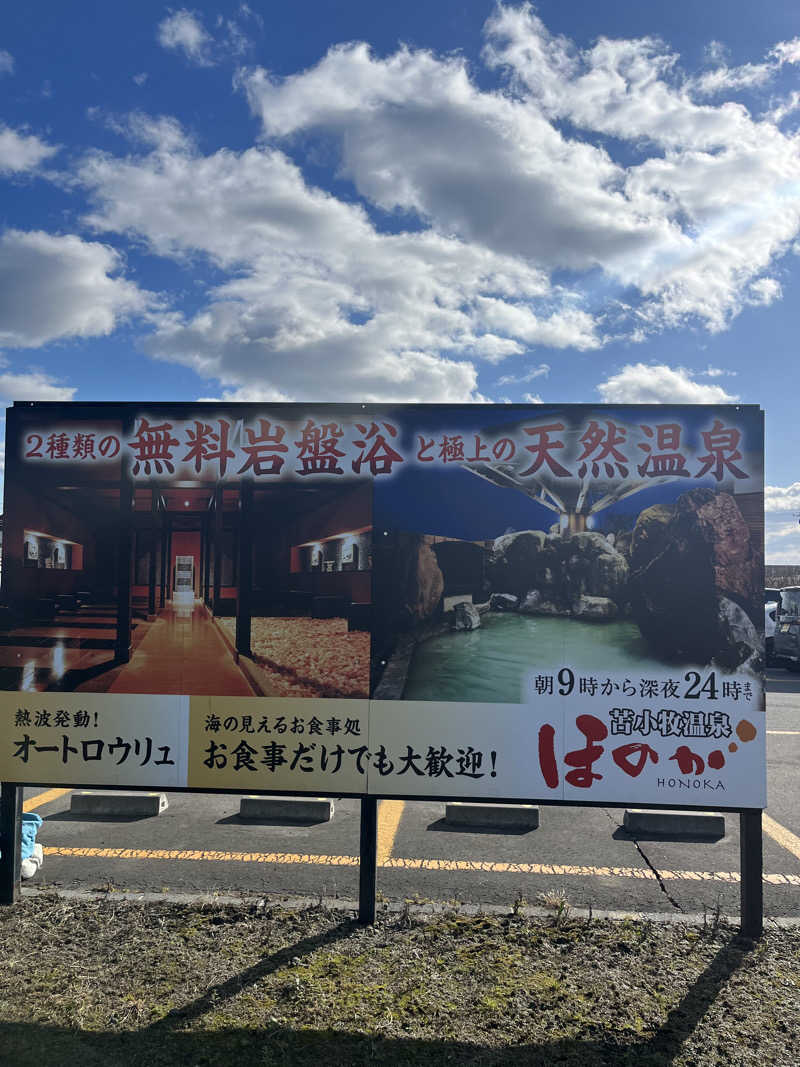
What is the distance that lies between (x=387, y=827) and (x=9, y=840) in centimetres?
320

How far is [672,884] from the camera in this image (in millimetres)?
5688

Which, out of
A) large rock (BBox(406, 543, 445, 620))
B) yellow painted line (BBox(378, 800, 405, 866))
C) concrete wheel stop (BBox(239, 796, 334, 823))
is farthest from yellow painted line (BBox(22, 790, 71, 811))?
large rock (BBox(406, 543, 445, 620))

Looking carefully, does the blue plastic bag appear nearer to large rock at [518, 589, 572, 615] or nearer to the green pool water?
the green pool water

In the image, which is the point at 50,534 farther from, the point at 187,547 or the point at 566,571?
the point at 566,571

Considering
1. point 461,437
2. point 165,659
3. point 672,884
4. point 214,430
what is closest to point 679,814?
point 672,884

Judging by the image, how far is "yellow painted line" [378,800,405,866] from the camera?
247 inches

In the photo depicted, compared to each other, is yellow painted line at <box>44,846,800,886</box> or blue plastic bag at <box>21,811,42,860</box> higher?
blue plastic bag at <box>21,811,42,860</box>

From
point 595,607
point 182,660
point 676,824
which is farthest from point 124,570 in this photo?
point 676,824

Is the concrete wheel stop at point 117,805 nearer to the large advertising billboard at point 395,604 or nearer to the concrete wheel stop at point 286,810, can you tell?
the concrete wheel stop at point 286,810

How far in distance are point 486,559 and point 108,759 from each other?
9.09ft

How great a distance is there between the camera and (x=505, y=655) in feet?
15.5

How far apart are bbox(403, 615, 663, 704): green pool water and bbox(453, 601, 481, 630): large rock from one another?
41 millimetres

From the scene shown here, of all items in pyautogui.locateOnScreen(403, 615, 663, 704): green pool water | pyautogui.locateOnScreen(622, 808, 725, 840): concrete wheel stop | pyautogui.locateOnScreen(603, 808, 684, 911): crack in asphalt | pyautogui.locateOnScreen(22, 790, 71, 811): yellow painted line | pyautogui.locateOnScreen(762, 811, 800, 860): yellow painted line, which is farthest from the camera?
pyautogui.locateOnScreen(22, 790, 71, 811): yellow painted line

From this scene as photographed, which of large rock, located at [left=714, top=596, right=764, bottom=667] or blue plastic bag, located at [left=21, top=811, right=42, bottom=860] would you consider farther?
blue plastic bag, located at [left=21, top=811, right=42, bottom=860]
